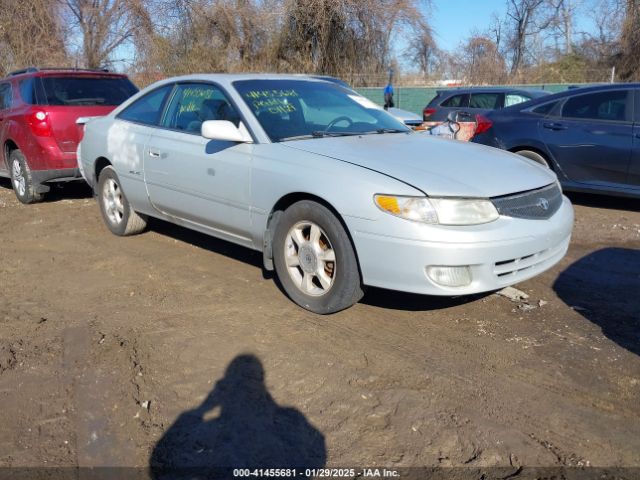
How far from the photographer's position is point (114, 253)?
5711mm

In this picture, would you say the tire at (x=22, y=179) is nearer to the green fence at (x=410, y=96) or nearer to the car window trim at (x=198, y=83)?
the car window trim at (x=198, y=83)

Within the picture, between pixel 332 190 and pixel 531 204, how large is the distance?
49.7 inches

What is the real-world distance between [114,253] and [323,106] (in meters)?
2.38

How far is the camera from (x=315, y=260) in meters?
4.04

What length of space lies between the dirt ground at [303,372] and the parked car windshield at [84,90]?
10.3ft

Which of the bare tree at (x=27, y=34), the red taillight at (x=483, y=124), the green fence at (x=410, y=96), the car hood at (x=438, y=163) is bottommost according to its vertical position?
the car hood at (x=438, y=163)

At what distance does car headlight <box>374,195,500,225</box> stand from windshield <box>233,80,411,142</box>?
1124 millimetres

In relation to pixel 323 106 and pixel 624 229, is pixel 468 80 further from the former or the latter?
pixel 323 106

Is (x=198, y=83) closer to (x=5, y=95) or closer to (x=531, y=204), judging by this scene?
(x=531, y=204)

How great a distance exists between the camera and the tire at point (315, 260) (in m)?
3.85

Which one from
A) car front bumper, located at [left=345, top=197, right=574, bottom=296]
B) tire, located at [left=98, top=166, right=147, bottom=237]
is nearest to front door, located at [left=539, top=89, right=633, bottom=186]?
car front bumper, located at [left=345, top=197, right=574, bottom=296]

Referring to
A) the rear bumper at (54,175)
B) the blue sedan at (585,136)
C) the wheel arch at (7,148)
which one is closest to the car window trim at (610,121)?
the blue sedan at (585,136)

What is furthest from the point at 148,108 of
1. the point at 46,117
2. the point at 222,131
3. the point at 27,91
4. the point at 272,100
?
the point at 27,91

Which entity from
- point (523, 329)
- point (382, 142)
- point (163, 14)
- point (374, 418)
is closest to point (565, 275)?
point (523, 329)
